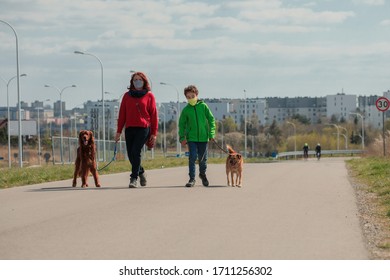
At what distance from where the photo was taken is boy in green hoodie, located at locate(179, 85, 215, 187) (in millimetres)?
18344

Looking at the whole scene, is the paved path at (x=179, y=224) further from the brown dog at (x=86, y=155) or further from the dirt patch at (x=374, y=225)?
the brown dog at (x=86, y=155)

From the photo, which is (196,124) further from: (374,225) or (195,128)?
(374,225)

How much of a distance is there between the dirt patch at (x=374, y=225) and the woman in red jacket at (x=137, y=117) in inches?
158

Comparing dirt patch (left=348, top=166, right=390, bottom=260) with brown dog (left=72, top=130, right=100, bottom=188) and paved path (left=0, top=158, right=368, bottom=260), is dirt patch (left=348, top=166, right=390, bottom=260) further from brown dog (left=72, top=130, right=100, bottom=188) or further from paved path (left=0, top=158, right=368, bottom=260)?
brown dog (left=72, top=130, right=100, bottom=188)

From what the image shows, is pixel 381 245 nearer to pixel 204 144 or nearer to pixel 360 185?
pixel 204 144

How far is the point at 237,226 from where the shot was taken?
1098 cm

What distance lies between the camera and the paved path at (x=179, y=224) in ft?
29.1

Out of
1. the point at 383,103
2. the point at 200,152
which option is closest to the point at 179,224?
the point at 200,152

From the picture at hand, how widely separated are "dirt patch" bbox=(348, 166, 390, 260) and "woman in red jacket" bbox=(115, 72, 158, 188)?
4.01 metres

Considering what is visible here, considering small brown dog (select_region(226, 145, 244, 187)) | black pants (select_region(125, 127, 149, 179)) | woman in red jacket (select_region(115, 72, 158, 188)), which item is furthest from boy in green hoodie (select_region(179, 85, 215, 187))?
black pants (select_region(125, 127, 149, 179))

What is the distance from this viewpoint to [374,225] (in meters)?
11.7

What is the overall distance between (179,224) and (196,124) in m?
7.32

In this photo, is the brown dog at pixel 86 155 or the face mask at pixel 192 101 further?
the face mask at pixel 192 101

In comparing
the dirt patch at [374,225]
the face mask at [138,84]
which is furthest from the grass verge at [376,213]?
the face mask at [138,84]
